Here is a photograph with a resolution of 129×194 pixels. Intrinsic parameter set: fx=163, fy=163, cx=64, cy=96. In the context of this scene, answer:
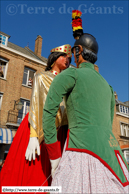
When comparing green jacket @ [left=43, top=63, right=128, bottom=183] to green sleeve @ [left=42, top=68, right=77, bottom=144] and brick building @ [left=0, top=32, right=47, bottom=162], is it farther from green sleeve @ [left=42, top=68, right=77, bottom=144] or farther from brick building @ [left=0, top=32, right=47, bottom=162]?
brick building @ [left=0, top=32, right=47, bottom=162]

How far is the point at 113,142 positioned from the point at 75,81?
1.83 ft

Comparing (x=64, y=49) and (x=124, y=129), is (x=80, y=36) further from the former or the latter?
(x=124, y=129)

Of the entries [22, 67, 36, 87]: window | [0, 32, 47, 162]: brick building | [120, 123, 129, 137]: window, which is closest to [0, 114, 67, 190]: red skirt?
[0, 32, 47, 162]: brick building

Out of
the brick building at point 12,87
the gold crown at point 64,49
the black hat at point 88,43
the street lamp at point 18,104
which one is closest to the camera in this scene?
the black hat at point 88,43

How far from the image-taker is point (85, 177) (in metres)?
1.02

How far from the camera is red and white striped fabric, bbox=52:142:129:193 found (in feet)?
3.24

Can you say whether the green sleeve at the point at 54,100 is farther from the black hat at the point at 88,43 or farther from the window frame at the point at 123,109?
the window frame at the point at 123,109

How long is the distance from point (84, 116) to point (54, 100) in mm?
257

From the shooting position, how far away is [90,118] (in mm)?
1219

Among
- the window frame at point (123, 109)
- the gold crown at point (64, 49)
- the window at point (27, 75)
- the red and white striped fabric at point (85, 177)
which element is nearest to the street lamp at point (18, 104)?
the window at point (27, 75)

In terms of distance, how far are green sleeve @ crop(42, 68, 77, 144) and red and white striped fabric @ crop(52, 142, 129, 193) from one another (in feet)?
0.72

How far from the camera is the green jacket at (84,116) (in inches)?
44.4

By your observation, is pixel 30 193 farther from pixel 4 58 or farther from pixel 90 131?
pixel 4 58

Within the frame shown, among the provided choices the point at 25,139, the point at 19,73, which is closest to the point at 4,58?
the point at 19,73
